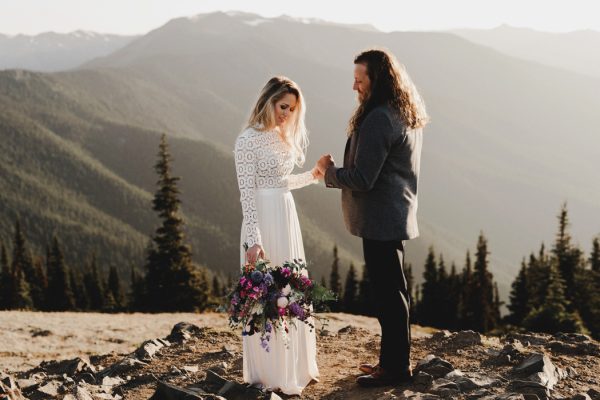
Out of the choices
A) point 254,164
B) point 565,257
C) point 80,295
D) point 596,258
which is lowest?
point 80,295

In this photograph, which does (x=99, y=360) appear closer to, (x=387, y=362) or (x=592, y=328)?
(x=387, y=362)

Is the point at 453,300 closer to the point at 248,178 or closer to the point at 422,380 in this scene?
the point at 422,380

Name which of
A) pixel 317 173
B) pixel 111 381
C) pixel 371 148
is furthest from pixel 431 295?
pixel 371 148

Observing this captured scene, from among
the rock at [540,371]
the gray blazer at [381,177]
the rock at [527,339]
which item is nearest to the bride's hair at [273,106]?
the gray blazer at [381,177]

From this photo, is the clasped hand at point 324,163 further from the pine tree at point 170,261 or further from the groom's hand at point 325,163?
the pine tree at point 170,261

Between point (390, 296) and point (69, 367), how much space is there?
589 cm

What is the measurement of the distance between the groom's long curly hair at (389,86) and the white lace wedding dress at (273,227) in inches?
50.9

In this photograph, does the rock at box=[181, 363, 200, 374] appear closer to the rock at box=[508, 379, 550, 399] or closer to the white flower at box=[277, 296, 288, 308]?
the white flower at box=[277, 296, 288, 308]

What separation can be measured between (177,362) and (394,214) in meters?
5.01

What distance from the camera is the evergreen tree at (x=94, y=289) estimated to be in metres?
82.0

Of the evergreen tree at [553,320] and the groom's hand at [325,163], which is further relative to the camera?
the evergreen tree at [553,320]

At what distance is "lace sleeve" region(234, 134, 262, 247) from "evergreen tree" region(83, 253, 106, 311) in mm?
80748

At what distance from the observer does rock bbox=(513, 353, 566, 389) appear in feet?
20.9

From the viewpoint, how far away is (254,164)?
6.27m
